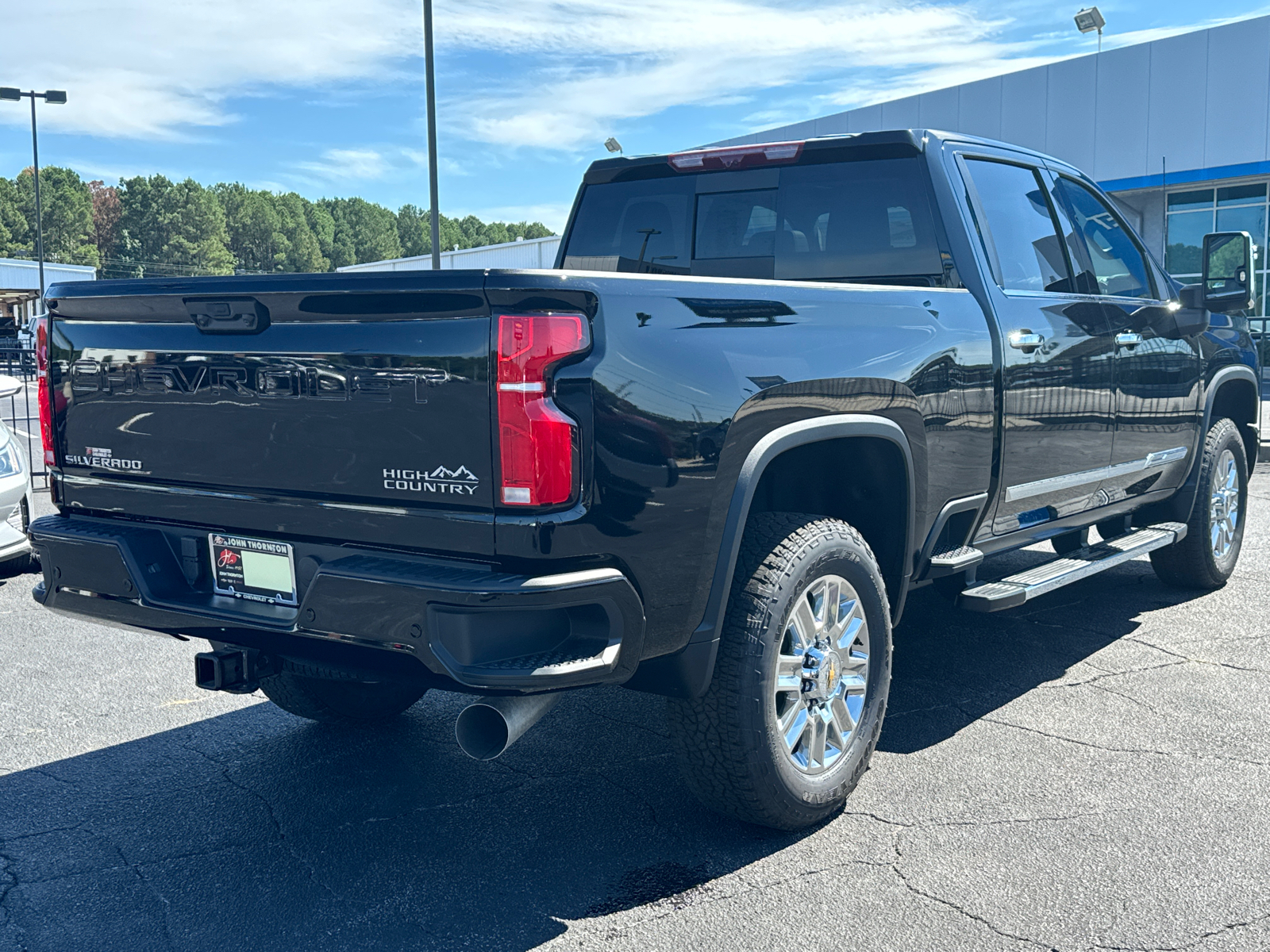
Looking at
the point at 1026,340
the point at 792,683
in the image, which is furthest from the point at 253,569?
the point at 1026,340

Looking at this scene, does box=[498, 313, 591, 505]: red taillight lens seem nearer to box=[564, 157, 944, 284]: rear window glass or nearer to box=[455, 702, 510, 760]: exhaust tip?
box=[455, 702, 510, 760]: exhaust tip

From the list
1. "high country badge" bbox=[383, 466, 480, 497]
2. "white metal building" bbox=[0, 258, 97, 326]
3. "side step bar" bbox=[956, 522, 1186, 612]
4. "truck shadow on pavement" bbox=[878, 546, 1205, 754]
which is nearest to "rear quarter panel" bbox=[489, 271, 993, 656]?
"high country badge" bbox=[383, 466, 480, 497]

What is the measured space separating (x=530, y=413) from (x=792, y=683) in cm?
124

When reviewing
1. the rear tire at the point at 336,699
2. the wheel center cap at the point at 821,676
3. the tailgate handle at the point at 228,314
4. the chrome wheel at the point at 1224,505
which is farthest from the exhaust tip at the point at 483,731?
the chrome wheel at the point at 1224,505

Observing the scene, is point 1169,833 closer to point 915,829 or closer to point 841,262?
point 915,829

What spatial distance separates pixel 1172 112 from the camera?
24.2 metres

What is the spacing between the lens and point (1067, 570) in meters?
4.74

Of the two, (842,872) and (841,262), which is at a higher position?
(841,262)

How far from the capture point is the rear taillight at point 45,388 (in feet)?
12.1

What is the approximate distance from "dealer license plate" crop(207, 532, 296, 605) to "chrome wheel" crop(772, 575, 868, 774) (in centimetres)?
137

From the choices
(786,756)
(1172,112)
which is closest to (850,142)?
(786,756)

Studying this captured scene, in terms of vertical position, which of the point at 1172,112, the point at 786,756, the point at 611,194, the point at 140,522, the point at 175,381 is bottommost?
the point at 786,756

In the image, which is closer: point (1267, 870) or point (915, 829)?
point (1267, 870)

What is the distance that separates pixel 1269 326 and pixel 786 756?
82.2ft
